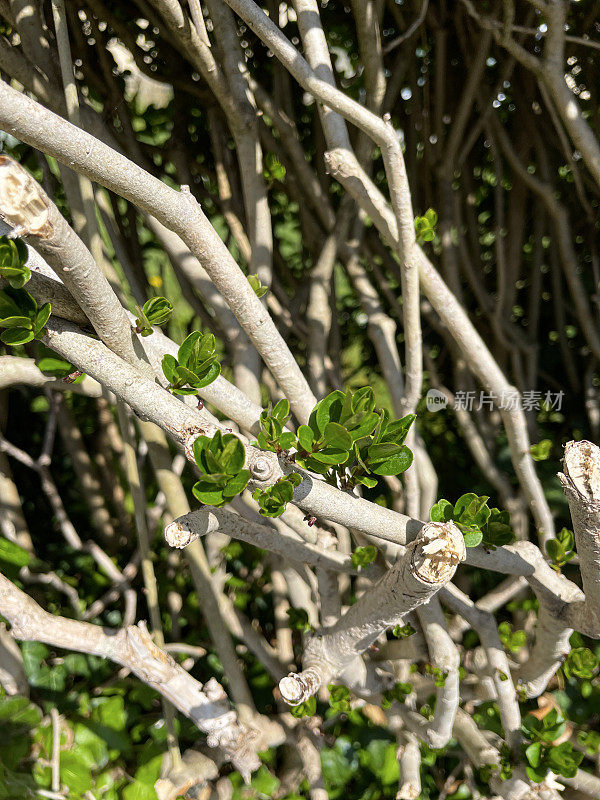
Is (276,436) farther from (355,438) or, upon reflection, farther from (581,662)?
(581,662)

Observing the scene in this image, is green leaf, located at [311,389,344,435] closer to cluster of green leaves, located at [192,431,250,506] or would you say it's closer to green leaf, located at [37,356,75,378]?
cluster of green leaves, located at [192,431,250,506]

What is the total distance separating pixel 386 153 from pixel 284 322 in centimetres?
58

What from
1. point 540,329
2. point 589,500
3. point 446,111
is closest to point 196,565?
point 589,500

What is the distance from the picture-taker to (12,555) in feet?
3.28

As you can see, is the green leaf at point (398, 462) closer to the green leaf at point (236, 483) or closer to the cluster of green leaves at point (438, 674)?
the green leaf at point (236, 483)

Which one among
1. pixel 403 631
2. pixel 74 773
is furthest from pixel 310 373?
pixel 74 773

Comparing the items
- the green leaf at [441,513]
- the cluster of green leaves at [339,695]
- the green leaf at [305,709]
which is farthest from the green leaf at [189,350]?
the cluster of green leaves at [339,695]

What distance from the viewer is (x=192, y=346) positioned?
0.57 m

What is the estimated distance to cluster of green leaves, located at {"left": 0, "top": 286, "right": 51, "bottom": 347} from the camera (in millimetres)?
503

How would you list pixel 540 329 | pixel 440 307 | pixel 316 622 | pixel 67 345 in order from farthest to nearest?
pixel 540 329, pixel 316 622, pixel 440 307, pixel 67 345

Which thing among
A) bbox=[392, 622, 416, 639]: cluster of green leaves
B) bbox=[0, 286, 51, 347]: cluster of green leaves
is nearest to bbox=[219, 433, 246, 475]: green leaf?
bbox=[0, 286, 51, 347]: cluster of green leaves

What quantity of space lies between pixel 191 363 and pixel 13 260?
182 millimetres

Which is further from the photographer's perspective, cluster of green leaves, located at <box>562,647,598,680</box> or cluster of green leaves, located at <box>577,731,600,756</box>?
cluster of green leaves, located at <box>577,731,600,756</box>

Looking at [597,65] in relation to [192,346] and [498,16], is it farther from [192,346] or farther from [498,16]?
[192,346]
